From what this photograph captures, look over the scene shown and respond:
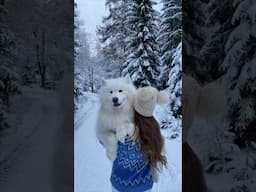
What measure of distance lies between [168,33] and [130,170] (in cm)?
97

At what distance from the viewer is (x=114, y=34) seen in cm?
351

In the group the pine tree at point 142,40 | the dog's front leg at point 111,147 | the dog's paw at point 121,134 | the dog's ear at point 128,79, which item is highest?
the pine tree at point 142,40

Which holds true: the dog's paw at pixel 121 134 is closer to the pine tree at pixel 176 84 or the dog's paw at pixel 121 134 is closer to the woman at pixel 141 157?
the woman at pixel 141 157

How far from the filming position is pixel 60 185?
3.57 meters

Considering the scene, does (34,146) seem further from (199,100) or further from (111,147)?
(199,100)

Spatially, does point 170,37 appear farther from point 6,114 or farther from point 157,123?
point 6,114

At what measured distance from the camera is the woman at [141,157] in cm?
350

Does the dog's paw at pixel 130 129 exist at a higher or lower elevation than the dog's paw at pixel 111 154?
higher

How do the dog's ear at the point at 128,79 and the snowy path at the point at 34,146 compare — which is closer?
the dog's ear at the point at 128,79

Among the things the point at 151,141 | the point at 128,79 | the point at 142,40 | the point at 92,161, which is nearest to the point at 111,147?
the point at 92,161

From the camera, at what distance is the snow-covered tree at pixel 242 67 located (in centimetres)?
360

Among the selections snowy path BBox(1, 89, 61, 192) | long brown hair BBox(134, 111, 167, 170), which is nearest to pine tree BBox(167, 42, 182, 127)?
long brown hair BBox(134, 111, 167, 170)

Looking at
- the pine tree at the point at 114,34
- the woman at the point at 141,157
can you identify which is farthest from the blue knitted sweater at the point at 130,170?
the pine tree at the point at 114,34

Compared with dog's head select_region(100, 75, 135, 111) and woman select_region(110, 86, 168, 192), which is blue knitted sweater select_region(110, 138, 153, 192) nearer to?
woman select_region(110, 86, 168, 192)
